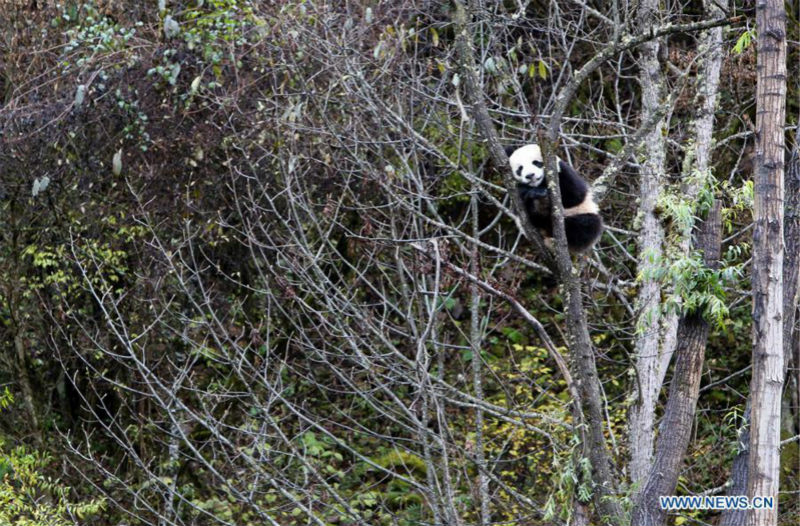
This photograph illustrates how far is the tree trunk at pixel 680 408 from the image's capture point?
17.3 feet

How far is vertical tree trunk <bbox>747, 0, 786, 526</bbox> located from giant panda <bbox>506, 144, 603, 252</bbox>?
1.88m

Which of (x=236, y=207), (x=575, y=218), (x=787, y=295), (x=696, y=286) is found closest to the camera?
(x=696, y=286)

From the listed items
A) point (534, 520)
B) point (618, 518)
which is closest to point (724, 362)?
point (534, 520)

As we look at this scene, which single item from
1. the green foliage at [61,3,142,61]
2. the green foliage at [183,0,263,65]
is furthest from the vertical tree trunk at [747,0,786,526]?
the green foliage at [61,3,142,61]

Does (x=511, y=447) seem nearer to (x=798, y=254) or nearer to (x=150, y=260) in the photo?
(x=150, y=260)

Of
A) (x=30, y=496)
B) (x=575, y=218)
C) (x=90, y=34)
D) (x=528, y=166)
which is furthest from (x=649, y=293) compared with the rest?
(x=90, y=34)

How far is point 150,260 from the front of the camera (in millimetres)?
9219

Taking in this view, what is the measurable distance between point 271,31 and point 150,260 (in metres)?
2.41

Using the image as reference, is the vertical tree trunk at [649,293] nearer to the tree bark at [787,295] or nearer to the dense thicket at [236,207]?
the dense thicket at [236,207]

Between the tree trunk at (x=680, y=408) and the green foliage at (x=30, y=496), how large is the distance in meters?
4.39

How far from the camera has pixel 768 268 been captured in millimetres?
4711

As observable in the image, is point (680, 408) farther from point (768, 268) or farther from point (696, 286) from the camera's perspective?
point (768, 268)

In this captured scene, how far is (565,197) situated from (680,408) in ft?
6.70

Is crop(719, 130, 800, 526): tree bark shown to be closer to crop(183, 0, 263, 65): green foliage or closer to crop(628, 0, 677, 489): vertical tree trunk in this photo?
crop(628, 0, 677, 489): vertical tree trunk
